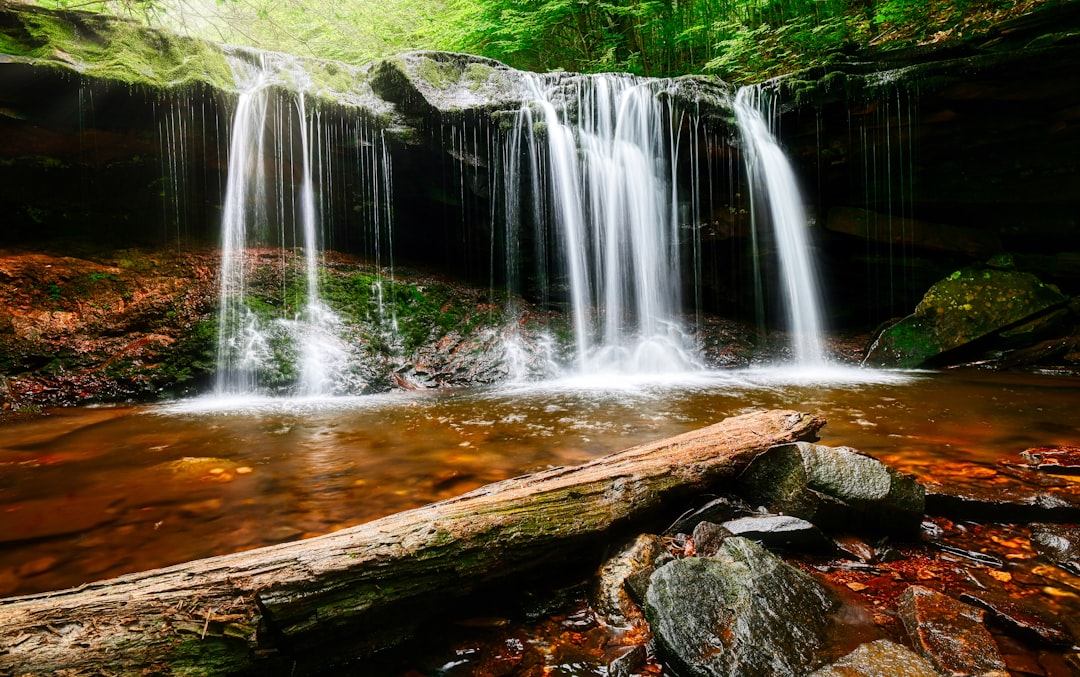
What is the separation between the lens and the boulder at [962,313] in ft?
29.3

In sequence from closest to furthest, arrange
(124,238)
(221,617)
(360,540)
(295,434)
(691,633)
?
(221,617)
(691,633)
(360,540)
(295,434)
(124,238)

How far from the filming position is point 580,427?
5227 mm

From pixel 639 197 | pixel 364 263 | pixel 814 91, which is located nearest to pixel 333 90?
pixel 364 263

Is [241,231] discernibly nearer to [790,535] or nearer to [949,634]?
[790,535]

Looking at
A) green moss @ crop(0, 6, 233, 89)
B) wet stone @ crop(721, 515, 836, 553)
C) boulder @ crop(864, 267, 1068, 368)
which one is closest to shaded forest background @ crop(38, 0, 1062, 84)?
green moss @ crop(0, 6, 233, 89)

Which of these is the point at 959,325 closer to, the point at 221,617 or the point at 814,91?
the point at 814,91

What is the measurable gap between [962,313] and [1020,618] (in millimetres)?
9551

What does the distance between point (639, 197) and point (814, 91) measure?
358 centimetres

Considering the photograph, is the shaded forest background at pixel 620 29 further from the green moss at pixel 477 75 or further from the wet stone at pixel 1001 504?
the wet stone at pixel 1001 504

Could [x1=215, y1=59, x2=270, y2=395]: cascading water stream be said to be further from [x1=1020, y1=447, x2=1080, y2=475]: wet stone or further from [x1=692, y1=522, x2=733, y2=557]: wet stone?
[x1=1020, y1=447, x2=1080, y2=475]: wet stone

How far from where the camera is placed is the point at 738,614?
1.85 m

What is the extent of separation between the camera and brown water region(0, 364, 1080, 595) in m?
2.89

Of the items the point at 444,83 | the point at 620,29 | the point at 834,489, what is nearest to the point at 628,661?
the point at 834,489

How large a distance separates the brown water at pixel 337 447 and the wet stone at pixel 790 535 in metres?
1.77
